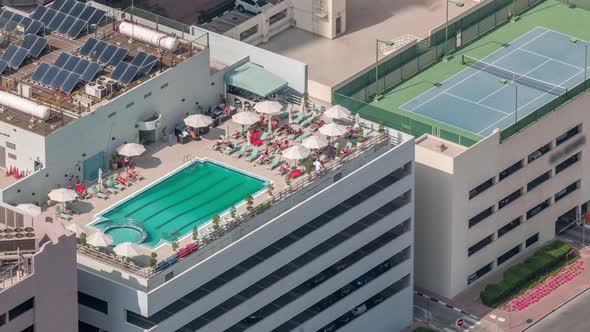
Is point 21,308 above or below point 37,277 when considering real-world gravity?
below

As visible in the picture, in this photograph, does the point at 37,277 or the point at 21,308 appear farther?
the point at 21,308

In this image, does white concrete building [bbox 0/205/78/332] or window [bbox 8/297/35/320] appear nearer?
white concrete building [bbox 0/205/78/332]

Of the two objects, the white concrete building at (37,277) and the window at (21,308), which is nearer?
the white concrete building at (37,277)
